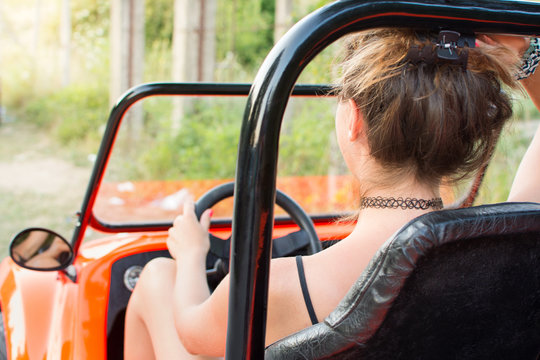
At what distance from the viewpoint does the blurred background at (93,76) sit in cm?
528

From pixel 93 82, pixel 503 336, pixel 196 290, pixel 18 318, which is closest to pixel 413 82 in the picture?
pixel 503 336

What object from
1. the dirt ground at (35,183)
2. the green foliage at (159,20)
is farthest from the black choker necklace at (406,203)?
the green foliage at (159,20)

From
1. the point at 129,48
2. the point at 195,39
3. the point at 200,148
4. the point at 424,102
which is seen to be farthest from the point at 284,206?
the point at 129,48

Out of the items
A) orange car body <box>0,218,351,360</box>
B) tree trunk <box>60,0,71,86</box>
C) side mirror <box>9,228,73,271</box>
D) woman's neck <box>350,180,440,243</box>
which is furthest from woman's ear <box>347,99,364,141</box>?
tree trunk <box>60,0,71,86</box>

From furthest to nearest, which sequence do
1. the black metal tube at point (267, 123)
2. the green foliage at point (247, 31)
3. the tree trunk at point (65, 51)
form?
the tree trunk at point (65, 51) → the green foliage at point (247, 31) → the black metal tube at point (267, 123)

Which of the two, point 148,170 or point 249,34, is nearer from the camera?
point 148,170

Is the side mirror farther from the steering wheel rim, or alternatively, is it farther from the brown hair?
the brown hair

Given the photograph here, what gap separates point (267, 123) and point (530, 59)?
26.3 inches

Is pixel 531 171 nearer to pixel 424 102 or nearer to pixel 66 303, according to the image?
pixel 424 102

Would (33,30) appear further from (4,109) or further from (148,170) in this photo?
(148,170)

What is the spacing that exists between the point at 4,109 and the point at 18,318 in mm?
10043

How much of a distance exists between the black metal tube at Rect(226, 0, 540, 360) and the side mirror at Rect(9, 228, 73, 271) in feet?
3.56

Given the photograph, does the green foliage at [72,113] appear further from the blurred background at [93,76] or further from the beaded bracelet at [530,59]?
→ the beaded bracelet at [530,59]

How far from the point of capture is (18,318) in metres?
1.66
